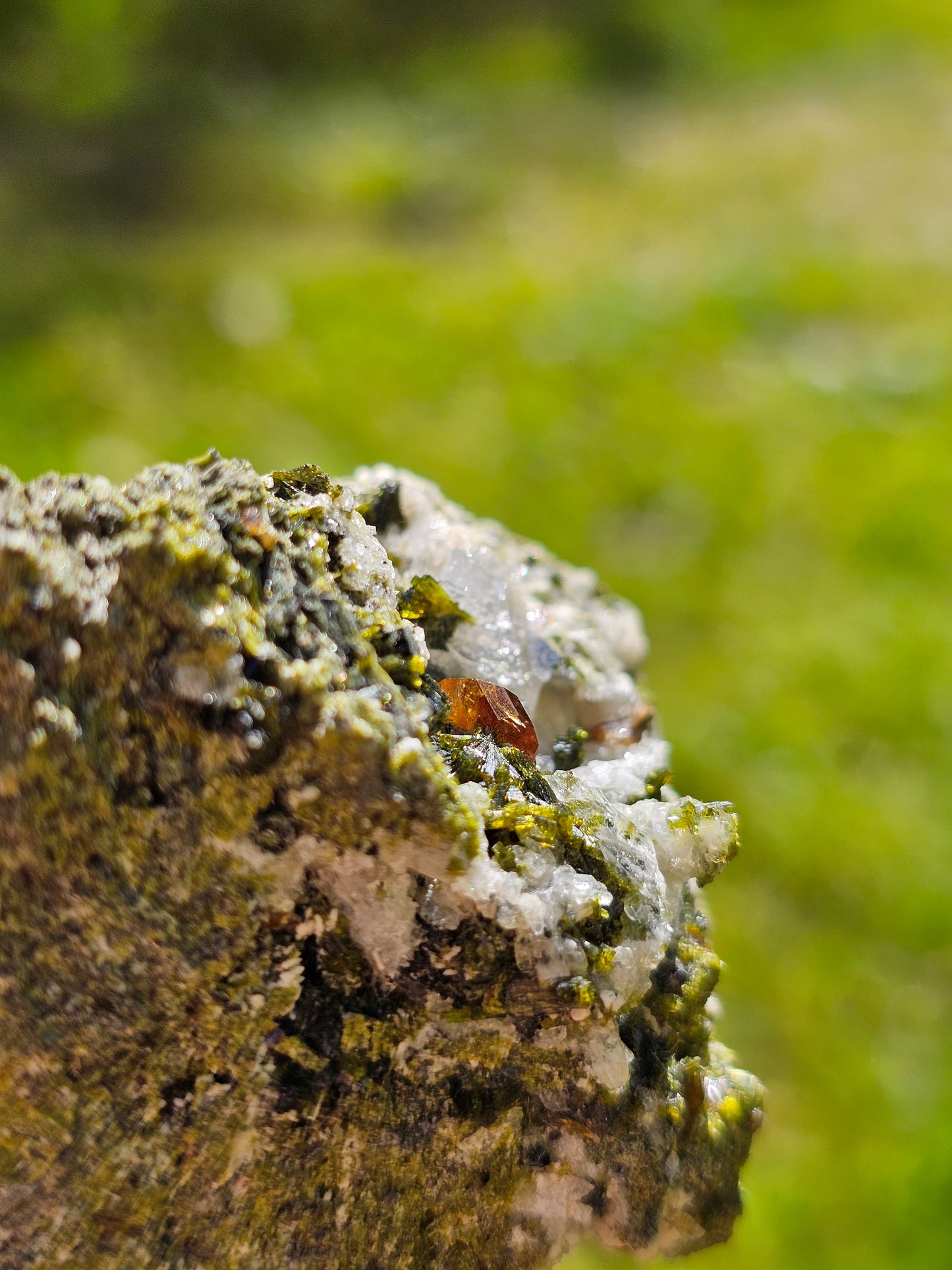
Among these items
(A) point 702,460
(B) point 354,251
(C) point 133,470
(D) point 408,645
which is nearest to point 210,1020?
(D) point 408,645

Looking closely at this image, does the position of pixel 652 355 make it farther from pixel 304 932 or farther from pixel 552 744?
pixel 304 932

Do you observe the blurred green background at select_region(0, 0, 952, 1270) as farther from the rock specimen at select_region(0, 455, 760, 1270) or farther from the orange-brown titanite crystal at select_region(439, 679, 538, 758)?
the orange-brown titanite crystal at select_region(439, 679, 538, 758)

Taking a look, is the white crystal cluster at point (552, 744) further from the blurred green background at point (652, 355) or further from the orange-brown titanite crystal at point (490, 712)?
the blurred green background at point (652, 355)

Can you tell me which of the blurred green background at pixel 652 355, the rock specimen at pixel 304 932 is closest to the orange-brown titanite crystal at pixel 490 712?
the rock specimen at pixel 304 932

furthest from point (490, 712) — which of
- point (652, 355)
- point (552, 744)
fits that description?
point (652, 355)

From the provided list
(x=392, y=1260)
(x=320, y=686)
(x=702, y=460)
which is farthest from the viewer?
(x=702, y=460)

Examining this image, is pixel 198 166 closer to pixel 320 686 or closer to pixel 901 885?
pixel 901 885

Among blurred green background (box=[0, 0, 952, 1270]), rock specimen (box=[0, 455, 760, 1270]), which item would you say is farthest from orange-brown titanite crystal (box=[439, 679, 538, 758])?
blurred green background (box=[0, 0, 952, 1270])

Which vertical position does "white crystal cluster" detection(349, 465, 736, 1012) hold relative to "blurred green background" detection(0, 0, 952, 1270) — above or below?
below
